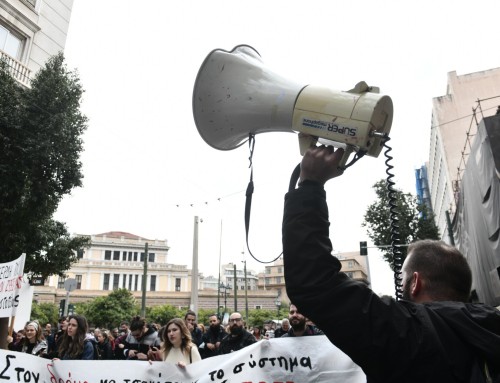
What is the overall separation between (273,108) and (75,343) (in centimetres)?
427

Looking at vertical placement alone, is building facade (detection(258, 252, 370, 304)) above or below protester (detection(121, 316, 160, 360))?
above

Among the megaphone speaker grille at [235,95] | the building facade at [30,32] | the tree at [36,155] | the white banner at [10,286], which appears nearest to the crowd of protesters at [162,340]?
the white banner at [10,286]

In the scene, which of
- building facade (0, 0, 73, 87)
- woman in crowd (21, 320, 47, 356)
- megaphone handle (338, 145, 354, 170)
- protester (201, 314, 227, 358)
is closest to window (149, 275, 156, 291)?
building facade (0, 0, 73, 87)

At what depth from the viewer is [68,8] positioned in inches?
611

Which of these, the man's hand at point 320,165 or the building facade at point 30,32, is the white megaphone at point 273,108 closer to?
the man's hand at point 320,165

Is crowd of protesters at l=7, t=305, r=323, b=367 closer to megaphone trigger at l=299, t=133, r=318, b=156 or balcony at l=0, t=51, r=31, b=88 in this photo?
megaphone trigger at l=299, t=133, r=318, b=156

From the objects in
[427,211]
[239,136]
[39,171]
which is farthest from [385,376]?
[427,211]

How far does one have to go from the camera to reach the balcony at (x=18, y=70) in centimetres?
1176

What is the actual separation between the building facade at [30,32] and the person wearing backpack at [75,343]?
9658 millimetres

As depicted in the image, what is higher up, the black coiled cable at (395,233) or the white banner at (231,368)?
the black coiled cable at (395,233)

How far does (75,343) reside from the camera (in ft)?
15.2

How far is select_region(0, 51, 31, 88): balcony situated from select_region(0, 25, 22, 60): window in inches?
31.4


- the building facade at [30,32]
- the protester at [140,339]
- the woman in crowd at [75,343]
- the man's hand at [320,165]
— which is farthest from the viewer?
the building facade at [30,32]

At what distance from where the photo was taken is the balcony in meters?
11.8
